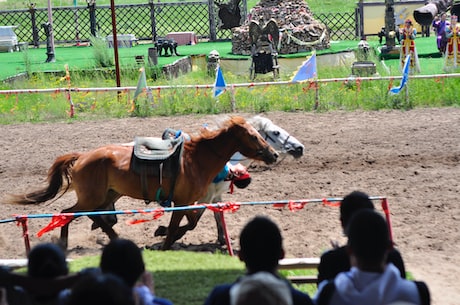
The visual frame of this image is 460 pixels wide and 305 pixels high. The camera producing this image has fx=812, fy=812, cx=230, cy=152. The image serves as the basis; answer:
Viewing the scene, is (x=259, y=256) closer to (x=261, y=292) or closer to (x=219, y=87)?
(x=261, y=292)

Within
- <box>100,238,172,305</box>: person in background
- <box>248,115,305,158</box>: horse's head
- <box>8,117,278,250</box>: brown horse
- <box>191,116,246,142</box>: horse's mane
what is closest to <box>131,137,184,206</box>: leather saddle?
<box>8,117,278,250</box>: brown horse

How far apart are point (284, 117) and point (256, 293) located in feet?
41.3

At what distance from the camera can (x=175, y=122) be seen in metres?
15.6

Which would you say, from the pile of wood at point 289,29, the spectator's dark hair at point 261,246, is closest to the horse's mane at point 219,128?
the spectator's dark hair at point 261,246

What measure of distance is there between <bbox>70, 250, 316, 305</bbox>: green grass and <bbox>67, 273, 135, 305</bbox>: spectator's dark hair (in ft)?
9.73

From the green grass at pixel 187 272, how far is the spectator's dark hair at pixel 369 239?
249cm

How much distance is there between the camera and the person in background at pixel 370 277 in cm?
369

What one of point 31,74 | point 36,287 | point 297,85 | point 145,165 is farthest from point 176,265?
point 31,74

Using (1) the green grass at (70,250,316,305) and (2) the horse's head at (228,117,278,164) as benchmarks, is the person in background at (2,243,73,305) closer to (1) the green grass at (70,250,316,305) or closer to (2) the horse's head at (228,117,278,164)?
(1) the green grass at (70,250,316,305)

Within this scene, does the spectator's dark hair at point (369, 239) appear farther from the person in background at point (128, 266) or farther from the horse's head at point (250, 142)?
the horse's head at point (250, 142)

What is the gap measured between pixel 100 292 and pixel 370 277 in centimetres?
129

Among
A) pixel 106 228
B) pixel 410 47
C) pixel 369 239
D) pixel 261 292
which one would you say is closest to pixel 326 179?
pixel 106 228

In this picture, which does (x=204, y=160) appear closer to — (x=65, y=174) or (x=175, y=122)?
(x=65, y=174)

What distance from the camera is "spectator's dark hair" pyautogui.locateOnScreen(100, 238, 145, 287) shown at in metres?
3.77
